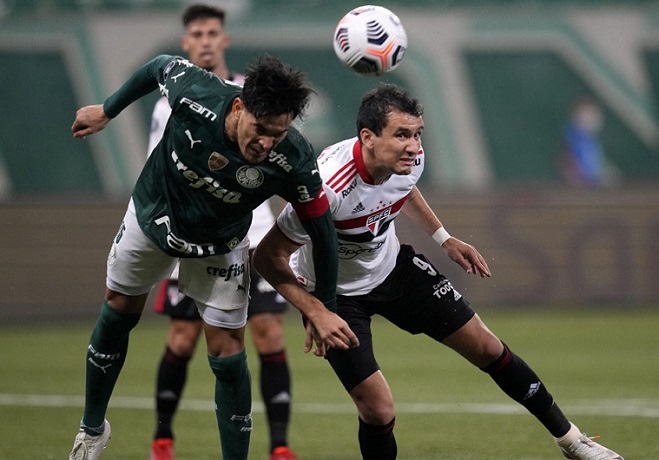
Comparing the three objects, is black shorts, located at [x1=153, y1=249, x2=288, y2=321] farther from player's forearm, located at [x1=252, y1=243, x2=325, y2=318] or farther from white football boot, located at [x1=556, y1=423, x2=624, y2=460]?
white football boot, located at [x1=556, y1=423, x2=624, y2=460]

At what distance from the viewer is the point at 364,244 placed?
655cm

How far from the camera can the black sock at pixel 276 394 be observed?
24.7 feet

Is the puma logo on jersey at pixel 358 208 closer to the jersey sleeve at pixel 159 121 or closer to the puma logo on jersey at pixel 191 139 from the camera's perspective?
the puma logo on jersey at pixel 191 139

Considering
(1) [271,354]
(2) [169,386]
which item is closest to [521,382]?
(1) [271,354]

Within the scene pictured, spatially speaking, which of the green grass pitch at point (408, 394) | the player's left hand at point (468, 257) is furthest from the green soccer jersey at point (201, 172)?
the green grass pitch at point (408, 394)

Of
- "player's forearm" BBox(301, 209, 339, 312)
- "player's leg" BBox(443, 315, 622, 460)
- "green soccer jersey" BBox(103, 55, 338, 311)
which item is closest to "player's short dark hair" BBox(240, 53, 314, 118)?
"green soccer jersey" BBox(103, 55, 338, 311)

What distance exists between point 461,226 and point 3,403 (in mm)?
7770

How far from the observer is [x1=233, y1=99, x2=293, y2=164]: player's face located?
18.4 ft

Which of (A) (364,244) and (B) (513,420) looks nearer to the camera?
(A) (364,244)

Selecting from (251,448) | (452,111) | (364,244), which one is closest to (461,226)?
(452,111)

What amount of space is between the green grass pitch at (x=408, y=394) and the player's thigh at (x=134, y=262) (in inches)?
64.8

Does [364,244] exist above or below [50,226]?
above

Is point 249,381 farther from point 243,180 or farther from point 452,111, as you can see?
point 452,111

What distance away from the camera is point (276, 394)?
7641mm
